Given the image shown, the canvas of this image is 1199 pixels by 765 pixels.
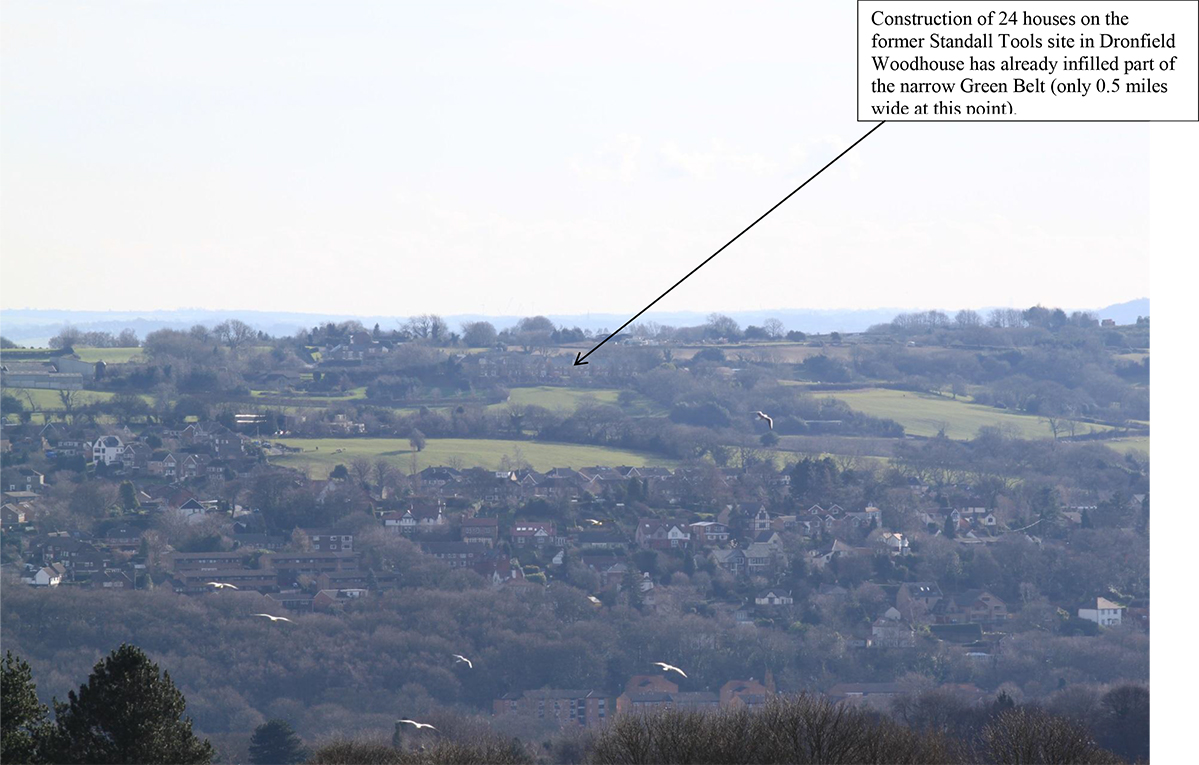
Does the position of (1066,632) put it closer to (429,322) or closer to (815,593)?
(815,593)

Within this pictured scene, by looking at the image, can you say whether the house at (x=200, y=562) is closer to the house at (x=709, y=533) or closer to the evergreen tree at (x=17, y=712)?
the house at (x=709, y=533)

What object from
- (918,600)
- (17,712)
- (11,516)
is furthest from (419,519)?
(17,712)

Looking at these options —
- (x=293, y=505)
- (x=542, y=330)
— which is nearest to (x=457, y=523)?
(x=293, y=505)

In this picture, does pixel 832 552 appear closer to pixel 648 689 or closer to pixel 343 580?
pixel 648 689

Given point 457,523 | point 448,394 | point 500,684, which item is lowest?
point 500,684

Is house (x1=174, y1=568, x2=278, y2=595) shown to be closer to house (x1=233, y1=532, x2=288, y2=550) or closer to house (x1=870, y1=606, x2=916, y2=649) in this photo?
house (x1=233, y1=532, x2=288, y2=550)
